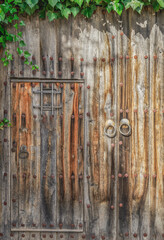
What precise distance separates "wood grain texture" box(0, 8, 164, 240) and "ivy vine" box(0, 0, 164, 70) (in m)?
0.06

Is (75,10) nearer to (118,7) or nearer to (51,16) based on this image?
(51,16)

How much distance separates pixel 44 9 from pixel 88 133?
38.4 inches

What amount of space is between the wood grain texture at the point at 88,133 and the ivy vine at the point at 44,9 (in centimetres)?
6

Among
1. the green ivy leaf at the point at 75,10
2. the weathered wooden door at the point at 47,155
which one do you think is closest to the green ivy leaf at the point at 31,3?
the green ivy leaf at the point at 75,10

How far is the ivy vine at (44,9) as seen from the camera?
205 centimetres

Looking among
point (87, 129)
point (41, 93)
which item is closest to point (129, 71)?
point (87, 129)

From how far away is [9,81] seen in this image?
2.16 meters

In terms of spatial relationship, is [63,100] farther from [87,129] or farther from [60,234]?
[60,234]

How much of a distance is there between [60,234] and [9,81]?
1.22m

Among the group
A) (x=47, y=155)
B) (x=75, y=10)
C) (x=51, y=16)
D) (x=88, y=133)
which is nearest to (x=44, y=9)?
(x=51, y=16)

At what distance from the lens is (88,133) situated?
2.16 meters

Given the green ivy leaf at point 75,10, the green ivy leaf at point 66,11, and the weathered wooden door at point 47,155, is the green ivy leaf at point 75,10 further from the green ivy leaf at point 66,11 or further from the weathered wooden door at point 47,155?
the weathered wooden door at point 47,155

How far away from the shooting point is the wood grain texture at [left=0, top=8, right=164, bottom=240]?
2154 millimetres

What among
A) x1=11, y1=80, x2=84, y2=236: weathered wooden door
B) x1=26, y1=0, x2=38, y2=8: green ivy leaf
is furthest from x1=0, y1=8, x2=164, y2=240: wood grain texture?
x1=26, y1=0, x2=38, y2=8: green ivy leaf
